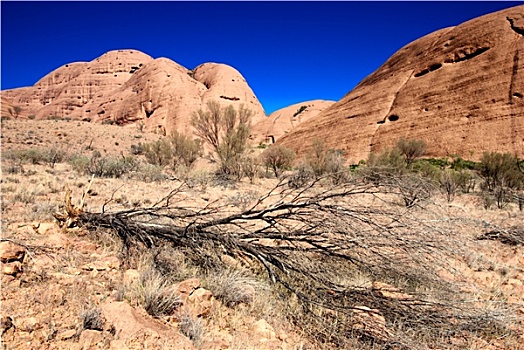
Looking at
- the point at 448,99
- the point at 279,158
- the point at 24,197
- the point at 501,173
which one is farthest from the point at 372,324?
the point at 448,99

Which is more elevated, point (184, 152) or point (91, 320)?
point (184, 152)

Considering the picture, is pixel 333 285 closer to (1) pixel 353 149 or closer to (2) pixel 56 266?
(2) pixel 56 266

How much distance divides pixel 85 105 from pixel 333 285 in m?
64.4

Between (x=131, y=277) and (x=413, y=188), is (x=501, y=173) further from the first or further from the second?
(x=131, y=277)

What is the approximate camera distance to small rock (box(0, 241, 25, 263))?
215 centimetres

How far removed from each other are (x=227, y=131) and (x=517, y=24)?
2685 centimetres

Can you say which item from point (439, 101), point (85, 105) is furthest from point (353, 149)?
point (85, 105)

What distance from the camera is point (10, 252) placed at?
2205 mm

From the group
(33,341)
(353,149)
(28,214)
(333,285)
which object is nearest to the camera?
(33,341)

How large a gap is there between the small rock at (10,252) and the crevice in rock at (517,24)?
34.4 meters

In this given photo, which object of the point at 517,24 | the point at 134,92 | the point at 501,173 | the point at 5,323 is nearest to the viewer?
the point at 5,323

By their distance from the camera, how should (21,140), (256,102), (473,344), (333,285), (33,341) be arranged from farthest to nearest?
1. (256,102)
2. (21,140)
3. (333,285)
4. (473,344)
5. (33,341)

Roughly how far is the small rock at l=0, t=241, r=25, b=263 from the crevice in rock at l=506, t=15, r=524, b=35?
34.4 metres

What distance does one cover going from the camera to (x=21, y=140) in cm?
2084
